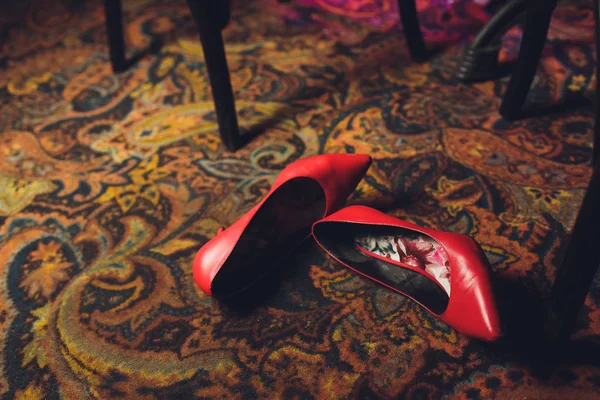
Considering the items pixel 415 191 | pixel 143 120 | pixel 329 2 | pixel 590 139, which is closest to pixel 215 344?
pixel 415 191

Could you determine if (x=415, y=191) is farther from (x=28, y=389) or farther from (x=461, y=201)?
(x=28, y=389)

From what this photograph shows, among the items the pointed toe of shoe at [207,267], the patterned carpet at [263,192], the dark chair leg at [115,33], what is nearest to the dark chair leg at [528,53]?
the patterned carpet at [263,192]

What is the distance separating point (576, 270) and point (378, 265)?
284mm

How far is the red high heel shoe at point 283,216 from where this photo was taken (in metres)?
0.71

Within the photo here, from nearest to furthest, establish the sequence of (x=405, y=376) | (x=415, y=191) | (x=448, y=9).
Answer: (x=405, y=376) → (x=415, y=191) → (x=448, y=9)

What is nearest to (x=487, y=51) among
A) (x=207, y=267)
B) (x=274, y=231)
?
(x=274, y=231)

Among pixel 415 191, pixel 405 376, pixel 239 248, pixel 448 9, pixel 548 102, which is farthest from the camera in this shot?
pixel 448 9

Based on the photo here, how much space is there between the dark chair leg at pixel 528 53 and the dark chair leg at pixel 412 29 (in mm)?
263

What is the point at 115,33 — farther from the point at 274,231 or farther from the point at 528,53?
the point at 528,53

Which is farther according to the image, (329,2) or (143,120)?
(329,2)

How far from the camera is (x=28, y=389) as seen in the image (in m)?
0.63

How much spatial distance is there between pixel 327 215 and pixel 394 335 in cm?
21

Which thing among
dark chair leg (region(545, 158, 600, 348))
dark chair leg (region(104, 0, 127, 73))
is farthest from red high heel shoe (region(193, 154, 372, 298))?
dark chair leg (region(104, 0, 127, 73))

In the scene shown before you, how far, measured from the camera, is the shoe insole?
28.6 inches
